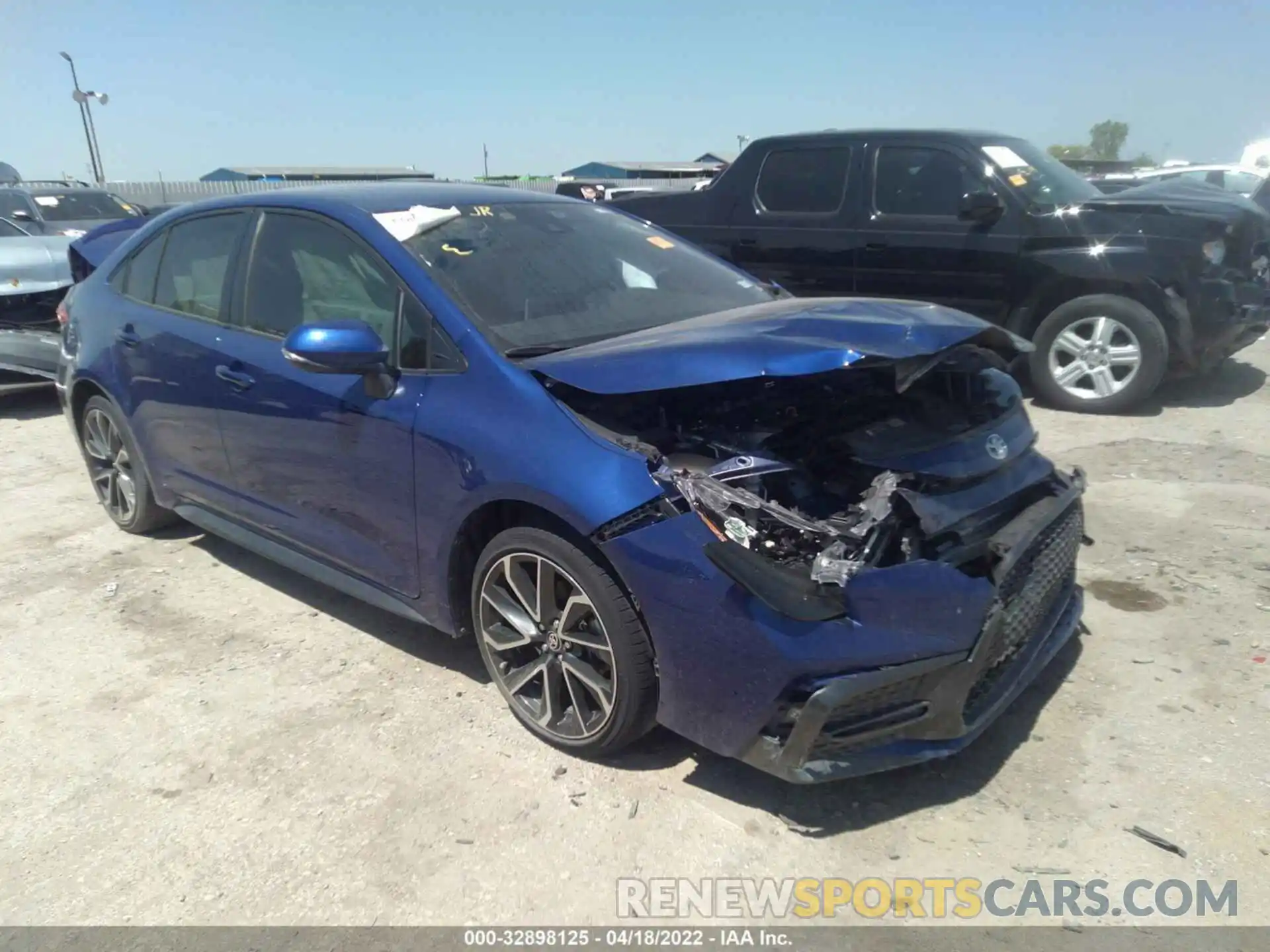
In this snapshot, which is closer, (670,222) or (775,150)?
(775,150)

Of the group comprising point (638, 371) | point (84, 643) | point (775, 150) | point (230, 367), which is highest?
point (775, 150)

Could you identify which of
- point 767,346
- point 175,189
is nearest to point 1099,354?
point 767,346

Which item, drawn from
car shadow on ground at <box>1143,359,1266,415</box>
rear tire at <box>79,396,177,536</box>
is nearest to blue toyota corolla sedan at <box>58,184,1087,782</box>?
rear tire at <box>79,396,177,536</box>

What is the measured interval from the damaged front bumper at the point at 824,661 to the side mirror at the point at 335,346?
107cm

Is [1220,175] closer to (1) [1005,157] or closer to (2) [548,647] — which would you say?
(1) [1005,157]

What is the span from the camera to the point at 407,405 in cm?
307

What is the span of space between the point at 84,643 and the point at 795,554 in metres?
3.01

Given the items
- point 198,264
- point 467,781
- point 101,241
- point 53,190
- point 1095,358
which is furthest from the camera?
point 53,190

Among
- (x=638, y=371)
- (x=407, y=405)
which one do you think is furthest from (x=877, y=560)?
(x=407, y=405)

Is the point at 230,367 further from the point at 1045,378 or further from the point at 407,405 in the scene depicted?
the point at 1045,378

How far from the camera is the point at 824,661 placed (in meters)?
2.36

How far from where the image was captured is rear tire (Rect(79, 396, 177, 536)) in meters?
4.62

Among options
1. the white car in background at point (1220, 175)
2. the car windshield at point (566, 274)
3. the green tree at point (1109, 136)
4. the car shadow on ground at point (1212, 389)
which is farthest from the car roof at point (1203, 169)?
the green tree at point (1109, 136)

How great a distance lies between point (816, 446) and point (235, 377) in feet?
7.60
